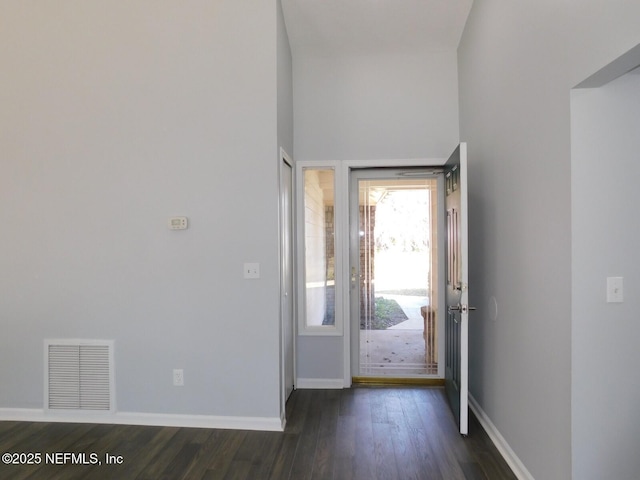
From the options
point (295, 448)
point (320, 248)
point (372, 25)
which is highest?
point (372, 25)

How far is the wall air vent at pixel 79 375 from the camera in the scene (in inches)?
114

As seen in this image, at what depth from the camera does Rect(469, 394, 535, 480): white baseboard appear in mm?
2158

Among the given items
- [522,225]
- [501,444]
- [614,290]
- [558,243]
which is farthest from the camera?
[501,444]

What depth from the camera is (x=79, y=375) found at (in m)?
2.91

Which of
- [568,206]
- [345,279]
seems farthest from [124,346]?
[568,206]

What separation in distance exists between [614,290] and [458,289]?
1123 mm

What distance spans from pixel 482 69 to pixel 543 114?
109 centimetres

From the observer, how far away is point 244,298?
2.81 metres

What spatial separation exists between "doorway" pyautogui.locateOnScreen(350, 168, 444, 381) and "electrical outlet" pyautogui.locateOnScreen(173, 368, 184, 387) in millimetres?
1591

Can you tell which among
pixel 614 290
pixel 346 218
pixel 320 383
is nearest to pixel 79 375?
pixel 320 383

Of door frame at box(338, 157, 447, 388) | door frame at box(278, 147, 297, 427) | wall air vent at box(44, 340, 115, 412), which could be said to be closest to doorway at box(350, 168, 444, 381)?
door frame at box(338, 157, 447, 388)

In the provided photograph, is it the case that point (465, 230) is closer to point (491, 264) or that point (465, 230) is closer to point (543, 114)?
point (491, 264)

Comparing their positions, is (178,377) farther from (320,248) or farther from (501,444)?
(501,444)

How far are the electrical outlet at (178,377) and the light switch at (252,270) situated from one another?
2.89 ft
